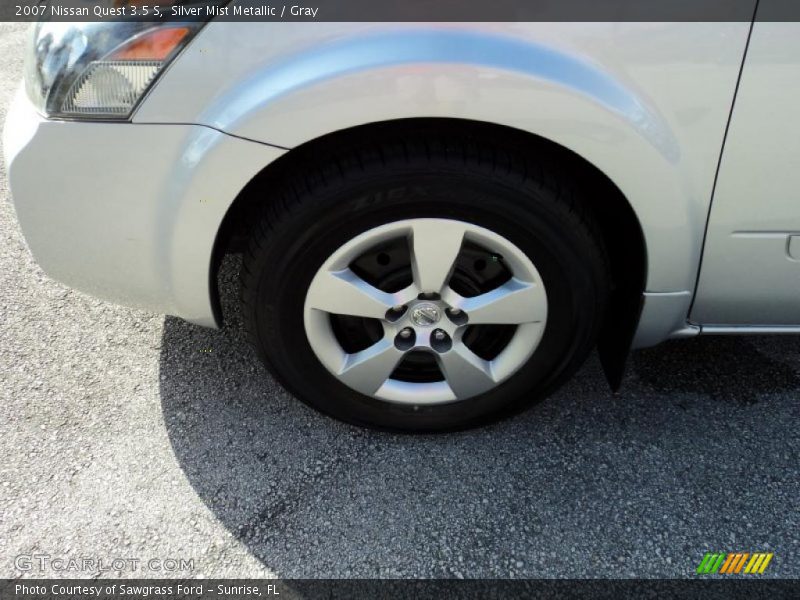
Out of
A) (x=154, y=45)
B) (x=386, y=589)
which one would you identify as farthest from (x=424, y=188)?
(x=386, y=589)

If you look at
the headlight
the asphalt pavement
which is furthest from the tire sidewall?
the headlight

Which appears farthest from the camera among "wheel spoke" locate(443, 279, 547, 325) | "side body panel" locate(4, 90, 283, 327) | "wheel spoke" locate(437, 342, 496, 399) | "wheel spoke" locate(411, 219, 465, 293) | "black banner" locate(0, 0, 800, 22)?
"wheel spoke" locate(437, 342, 496, 399)

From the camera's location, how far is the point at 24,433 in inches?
81.3

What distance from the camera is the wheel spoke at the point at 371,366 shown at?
1881 mm

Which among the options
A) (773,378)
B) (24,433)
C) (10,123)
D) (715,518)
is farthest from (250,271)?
(773,378)

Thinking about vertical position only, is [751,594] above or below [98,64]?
below

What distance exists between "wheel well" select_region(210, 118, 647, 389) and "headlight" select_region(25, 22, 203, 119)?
321mm

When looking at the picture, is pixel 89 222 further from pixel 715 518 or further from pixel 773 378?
pixel 773 378

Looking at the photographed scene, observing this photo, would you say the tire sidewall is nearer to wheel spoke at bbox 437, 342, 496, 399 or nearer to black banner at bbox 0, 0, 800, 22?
wheel spoke at bbox 437, 342, 496, 399

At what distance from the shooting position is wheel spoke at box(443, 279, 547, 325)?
5.87ft

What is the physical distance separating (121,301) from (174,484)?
1.68ft

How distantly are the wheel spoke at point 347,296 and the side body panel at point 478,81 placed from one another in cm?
36

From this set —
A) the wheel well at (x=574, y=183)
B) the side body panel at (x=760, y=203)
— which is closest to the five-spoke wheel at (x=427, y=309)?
the wheel well at (x=574, y=183)

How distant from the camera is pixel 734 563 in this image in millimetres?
1731
